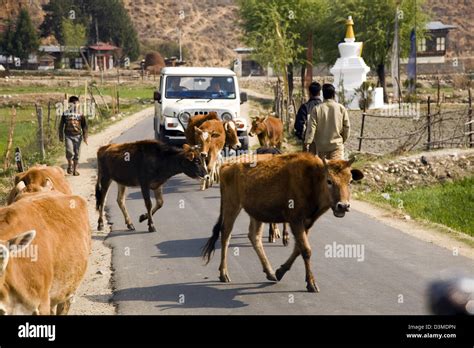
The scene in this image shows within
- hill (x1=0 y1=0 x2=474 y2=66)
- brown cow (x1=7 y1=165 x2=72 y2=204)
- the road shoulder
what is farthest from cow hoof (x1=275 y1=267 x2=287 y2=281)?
hill (x1=0 y1=0 x2=474 y2=66)

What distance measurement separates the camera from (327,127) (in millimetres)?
11789

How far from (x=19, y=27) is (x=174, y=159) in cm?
9329

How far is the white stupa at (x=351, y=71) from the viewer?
45750 millimetres

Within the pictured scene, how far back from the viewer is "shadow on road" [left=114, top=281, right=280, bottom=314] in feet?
27.1

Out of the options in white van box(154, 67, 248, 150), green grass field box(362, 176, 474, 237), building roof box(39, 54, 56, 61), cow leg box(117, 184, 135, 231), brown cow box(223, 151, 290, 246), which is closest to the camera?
brown cow box(223, 151, 290, 246)

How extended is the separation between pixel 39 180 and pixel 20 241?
3985 mm

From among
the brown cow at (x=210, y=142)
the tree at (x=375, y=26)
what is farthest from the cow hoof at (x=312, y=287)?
the tree at (x=375, y=26)

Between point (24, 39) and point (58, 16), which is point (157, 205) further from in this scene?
point (58, 16)

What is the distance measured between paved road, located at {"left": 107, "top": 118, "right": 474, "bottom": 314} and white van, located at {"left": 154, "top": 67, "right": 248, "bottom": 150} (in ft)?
17.9

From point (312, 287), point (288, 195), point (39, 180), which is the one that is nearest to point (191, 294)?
point (312, 287)

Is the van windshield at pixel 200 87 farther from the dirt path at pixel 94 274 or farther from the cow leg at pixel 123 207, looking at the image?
the cow leg at pixel 123 207

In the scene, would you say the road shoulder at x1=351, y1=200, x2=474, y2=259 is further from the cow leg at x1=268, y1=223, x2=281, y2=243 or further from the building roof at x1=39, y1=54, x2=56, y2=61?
the building roof at x1=39, y1=54, x2=56, y2=61

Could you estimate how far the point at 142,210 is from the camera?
14.8 m

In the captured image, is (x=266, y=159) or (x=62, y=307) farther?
(x=266, y=159)
